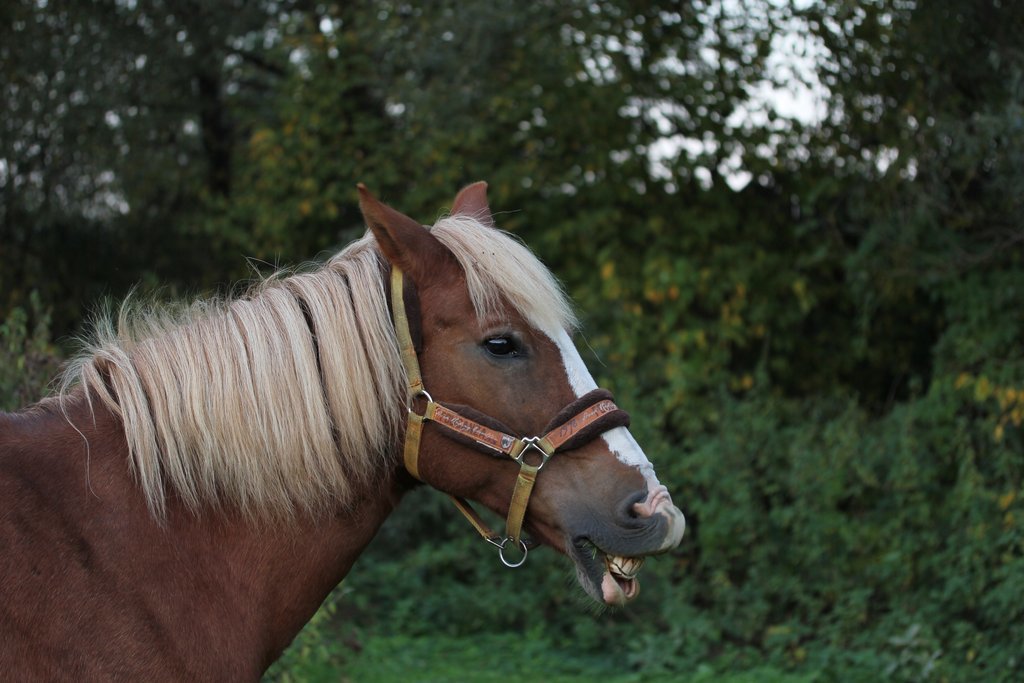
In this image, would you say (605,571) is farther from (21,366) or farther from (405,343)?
(21,366)

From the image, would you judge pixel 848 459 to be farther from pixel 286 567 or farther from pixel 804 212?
pixel 286 567

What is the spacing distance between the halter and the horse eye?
152mm

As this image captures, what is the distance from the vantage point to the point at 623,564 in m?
2.22

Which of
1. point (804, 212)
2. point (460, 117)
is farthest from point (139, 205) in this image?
point (804, 212)

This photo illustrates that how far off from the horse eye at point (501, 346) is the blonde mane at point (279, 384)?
0.07 meters

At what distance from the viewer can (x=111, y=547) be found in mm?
2064

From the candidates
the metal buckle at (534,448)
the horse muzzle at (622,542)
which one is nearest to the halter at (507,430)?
the metal buckle at (534,448)

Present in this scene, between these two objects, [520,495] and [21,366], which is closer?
[520,495]

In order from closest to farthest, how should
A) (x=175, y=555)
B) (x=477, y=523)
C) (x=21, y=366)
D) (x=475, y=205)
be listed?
1. (x=175, y=555)
2. (x=477, y=523)
3. (x=475, y=205)
4. (x=21, y=366)

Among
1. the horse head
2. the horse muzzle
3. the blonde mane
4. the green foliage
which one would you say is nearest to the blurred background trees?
the green foliage

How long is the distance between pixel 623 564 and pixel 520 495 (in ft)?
0.92

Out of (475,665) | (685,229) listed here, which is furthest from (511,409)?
(685,229)

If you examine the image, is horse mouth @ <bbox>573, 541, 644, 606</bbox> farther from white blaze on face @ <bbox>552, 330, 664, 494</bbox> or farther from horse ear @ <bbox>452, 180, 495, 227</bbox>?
A: horse ear @ <bbox>452, 180, 495, 227</bbox>

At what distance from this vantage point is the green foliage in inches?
152
